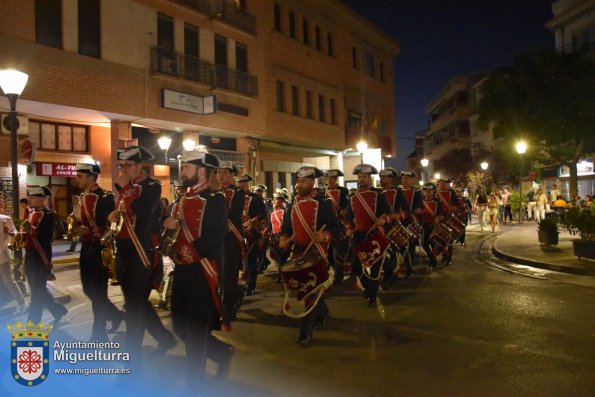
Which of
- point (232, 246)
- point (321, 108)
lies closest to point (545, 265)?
point (232, 246)

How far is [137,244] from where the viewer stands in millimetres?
5234

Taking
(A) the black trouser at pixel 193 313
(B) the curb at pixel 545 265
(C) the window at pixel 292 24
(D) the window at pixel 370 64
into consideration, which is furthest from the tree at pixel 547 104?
(A) the black trouser at pixel 193 313

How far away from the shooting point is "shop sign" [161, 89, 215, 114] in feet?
66.7

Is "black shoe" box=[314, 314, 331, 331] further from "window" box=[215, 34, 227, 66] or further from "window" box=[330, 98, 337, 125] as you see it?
"window" box=[330, 98, 337, 125]

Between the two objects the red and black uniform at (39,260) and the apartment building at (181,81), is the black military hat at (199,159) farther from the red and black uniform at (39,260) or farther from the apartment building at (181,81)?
the apartment building at (181,81)

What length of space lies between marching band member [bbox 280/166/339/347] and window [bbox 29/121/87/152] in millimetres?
15811

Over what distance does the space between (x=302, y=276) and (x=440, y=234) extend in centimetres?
674

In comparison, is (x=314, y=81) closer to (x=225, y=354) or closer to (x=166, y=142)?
(x=166, y=142)

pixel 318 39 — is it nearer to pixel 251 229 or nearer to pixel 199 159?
pixel 251 229

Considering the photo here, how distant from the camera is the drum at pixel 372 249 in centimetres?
772

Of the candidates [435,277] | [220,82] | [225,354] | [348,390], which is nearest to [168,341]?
[225,354]

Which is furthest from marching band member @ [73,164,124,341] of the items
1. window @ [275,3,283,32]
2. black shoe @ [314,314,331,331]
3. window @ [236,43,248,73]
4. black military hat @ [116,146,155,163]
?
window @ [275,3,283,32]

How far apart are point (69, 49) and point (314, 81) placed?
14.6m

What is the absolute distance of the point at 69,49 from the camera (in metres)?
17.4
